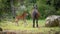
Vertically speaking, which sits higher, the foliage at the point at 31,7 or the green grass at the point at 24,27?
the foliage at the point at 31,7

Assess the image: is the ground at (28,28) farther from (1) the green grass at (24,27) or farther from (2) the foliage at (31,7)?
(2) the foliage at (31,7)

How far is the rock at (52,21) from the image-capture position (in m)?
3.06

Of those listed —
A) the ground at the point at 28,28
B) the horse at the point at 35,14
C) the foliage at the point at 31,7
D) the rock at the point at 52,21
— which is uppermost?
the foliage at the point at 31,7

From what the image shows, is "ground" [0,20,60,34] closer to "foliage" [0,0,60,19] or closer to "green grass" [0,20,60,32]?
"green grass" [0,20,60,32]

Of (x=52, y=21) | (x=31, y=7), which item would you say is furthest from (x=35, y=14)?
(x=52, y=21)

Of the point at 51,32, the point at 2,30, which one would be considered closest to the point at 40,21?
the point at 51,32

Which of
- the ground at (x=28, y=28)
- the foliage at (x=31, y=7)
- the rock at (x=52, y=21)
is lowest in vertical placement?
the ground at (x=28, y=28)

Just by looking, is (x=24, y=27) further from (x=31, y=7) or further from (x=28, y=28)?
(x=31, y=7)

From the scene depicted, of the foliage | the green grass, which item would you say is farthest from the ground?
the foliage

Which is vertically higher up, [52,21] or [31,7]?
[31,7]

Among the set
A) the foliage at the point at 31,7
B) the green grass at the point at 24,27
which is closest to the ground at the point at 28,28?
the green grass at the point at 24,27

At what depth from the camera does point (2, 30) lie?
3.03m

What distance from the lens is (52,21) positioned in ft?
10.2

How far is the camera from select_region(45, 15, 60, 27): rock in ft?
10.0
